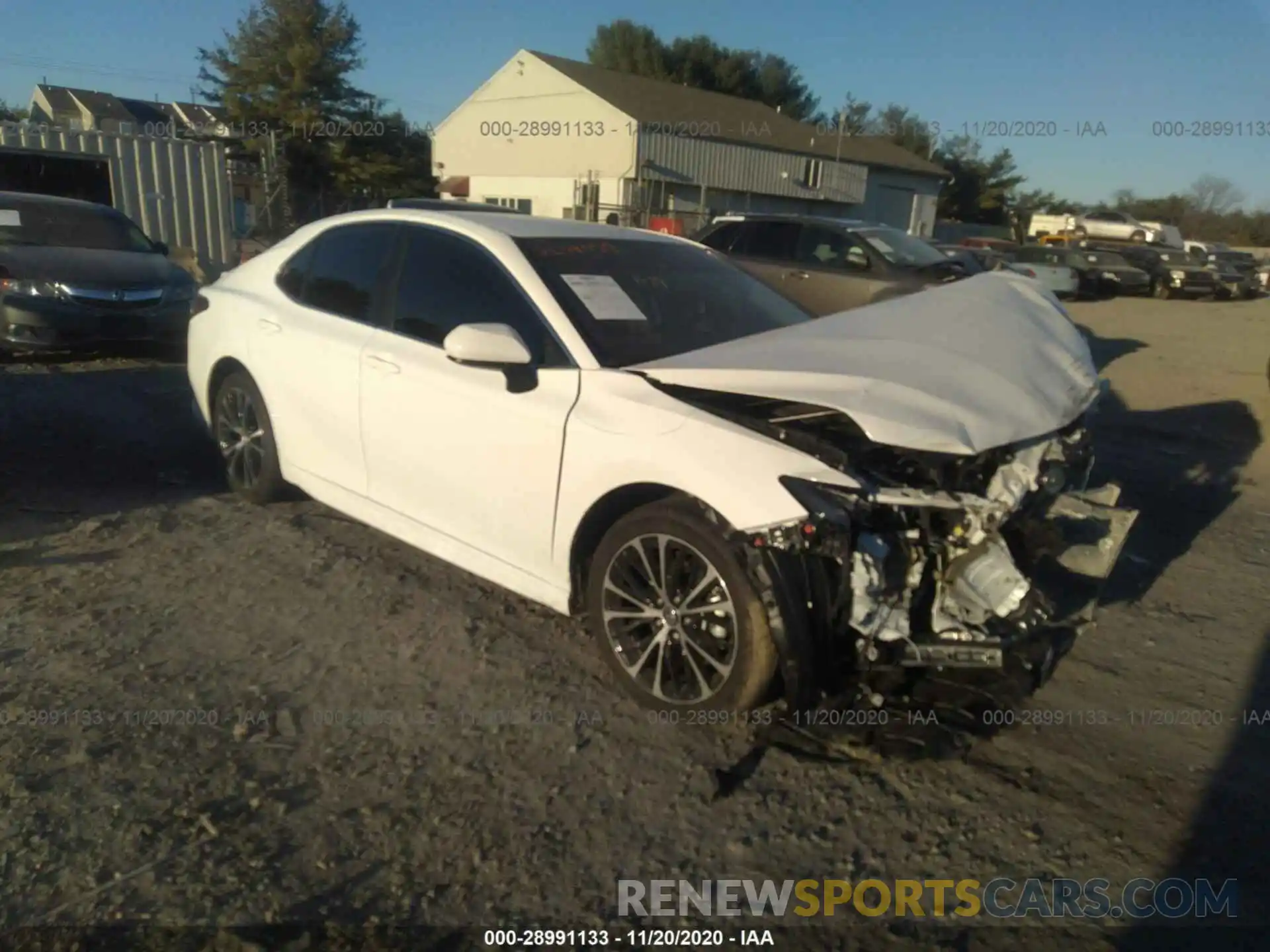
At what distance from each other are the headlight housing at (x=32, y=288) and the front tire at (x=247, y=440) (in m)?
4.54

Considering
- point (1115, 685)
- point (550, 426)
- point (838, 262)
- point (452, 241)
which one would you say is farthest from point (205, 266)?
point (1115, 685)

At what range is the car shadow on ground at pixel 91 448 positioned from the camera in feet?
17.6

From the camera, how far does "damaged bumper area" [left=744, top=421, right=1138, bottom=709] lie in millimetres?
3100

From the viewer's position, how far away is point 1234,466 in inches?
305

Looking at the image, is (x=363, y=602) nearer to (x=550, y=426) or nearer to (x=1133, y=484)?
(x=550, y=426)

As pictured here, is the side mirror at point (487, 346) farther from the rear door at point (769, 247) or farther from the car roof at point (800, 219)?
the car roof at point (800, 219)

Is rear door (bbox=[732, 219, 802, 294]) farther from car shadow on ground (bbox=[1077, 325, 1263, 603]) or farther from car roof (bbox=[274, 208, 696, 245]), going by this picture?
car roof (bbox=[274, 208, 696, 245])

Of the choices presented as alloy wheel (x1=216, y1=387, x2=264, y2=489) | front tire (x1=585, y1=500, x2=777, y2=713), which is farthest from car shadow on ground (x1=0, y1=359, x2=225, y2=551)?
front tire (x1=585, y1=500, x2=777, y2=713)

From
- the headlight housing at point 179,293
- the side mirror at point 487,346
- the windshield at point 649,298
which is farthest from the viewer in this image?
the headlight housing at point 179,293

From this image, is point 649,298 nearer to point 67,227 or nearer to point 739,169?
point 67,227

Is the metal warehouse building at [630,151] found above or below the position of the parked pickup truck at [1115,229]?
above

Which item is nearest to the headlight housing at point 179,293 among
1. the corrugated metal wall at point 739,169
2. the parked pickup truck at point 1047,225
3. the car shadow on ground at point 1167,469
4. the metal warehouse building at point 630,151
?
the car shadow on ground at point 1167,469

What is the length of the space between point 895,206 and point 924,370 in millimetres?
43860

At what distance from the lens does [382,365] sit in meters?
4.25
